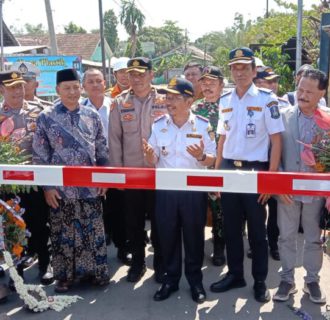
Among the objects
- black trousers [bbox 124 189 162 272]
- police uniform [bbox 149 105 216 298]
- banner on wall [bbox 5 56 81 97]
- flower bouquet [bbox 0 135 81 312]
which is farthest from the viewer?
banner on wall [bbox 5 56 81 97]

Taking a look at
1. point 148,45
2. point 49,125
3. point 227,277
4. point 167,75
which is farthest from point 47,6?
point 148,45

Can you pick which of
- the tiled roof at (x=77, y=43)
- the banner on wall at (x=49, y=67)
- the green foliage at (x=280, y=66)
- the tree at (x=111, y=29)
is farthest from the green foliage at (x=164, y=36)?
the green foliage at (x=280, y=66)

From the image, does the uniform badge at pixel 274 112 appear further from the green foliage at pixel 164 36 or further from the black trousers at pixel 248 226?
the green foliage at pixel 164 36

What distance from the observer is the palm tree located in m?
48.0

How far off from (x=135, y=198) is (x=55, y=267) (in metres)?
0.90

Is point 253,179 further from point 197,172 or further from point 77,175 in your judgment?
point 77,175

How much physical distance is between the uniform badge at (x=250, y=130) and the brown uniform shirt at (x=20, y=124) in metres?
1.81

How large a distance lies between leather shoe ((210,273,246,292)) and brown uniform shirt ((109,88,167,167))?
3.90ft

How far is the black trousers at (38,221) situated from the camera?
4.02 meters

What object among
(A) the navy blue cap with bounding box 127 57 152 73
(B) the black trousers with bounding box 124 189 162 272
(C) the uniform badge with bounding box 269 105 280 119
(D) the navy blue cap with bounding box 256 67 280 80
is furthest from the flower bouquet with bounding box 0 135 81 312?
(D) the navy blue cap with bounding box 256 67 280 80

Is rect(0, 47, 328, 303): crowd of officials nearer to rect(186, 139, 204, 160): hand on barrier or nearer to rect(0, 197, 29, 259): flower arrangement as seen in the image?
rect(186, 139, 204, 160): hand on barrier

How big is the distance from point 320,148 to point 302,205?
54 centimetres

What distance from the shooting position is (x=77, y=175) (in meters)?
3.15

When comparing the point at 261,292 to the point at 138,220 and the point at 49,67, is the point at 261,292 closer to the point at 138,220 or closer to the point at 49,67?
the point at 138,220
